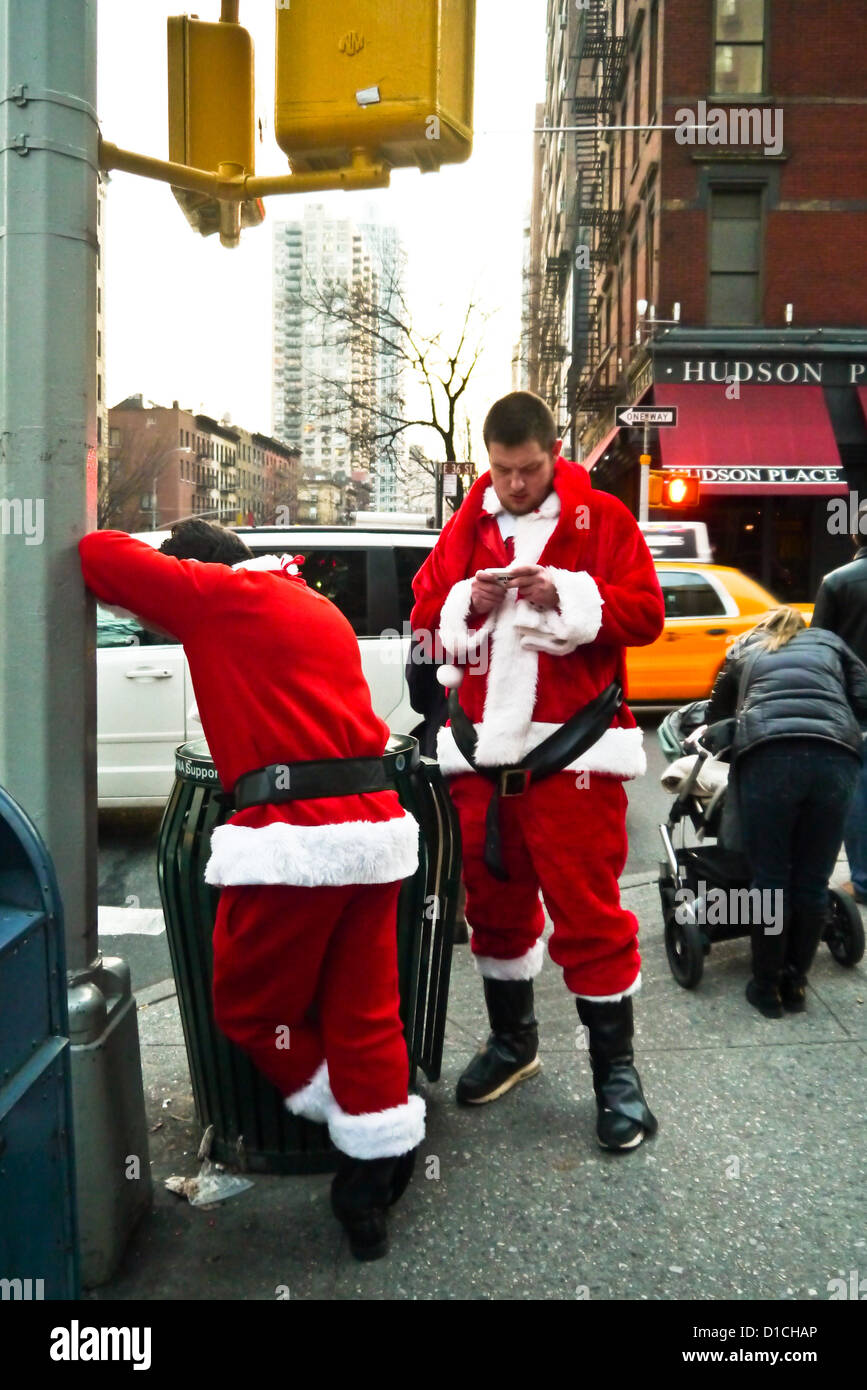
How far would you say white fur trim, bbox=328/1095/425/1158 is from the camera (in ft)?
8.84

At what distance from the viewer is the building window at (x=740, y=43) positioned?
20469mm

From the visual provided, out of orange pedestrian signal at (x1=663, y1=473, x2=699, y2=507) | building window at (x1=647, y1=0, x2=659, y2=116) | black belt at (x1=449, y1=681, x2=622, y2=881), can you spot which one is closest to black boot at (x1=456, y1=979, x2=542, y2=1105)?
black belt at (x1=449, y1=681, x2=622, y2=881)

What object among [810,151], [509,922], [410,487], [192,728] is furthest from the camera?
[410,487]

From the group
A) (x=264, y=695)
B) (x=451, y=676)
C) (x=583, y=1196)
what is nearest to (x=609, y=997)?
(x=583, y=1196)

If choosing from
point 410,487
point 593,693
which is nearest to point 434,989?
point 593,693

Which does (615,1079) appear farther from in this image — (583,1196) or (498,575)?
(498,575)

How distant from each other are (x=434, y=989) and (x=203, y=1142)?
0.77 m

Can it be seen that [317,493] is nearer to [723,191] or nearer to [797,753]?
[723,191]

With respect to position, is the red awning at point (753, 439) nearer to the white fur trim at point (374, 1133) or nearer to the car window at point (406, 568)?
the car window at point (406, 568)

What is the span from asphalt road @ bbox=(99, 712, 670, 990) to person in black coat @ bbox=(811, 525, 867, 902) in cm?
131

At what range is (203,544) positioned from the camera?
271 cm

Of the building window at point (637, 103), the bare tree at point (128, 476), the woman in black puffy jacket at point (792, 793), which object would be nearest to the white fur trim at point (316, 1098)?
the woman in black puffy jacket at point (792, 793)

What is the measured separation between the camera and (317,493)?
84.2 m

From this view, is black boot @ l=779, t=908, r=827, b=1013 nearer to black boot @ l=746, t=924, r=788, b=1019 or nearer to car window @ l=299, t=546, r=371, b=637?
black boot @ l=746, t=924, r=788, b=1019
